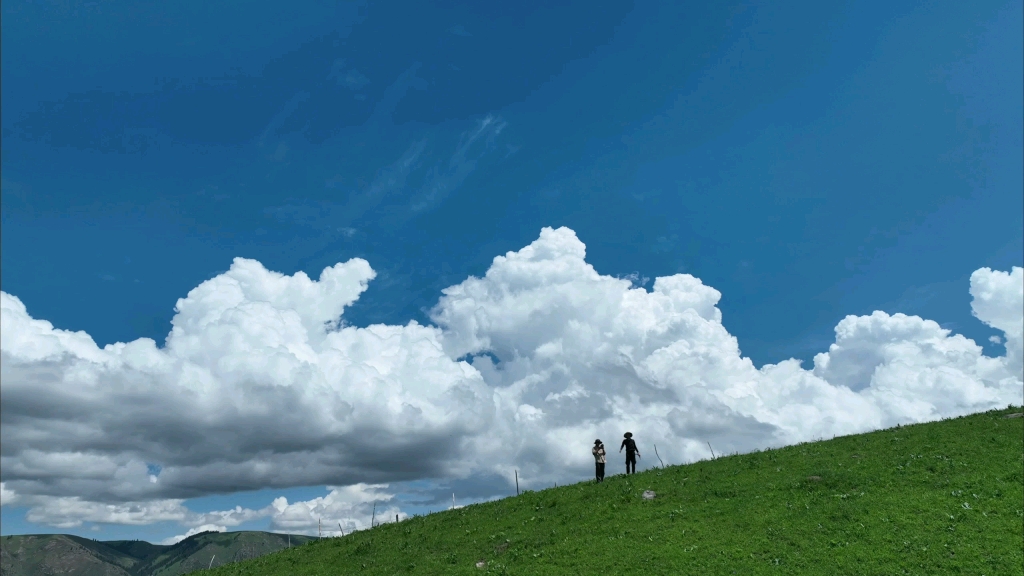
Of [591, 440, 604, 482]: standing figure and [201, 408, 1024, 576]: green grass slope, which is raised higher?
[591, 440, 604, 482]: standing figure

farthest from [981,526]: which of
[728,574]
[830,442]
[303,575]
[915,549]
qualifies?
[303,575]

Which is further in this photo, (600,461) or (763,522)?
(600,461)

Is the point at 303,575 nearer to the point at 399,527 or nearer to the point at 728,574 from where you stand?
the point at 399,527

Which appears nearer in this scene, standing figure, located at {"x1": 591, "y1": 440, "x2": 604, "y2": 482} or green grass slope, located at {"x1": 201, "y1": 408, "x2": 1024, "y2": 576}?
green grass slope, located at {"x1": 201, "y1": 408, "x2": 1024, "y2": 576}

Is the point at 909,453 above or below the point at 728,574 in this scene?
above

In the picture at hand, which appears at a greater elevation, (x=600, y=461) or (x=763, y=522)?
(x=600, y=461)

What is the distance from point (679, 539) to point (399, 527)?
23917mm

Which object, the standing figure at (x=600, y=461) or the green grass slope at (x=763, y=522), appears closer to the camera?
the green grass slope at (x=763, y=522)

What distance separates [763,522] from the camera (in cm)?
3494

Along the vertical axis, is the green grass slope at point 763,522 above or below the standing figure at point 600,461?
below

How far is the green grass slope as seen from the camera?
30969 mm

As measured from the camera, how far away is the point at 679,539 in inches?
1339

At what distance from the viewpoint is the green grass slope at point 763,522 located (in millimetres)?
30969

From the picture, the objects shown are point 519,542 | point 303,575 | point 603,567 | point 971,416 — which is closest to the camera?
point 603,567
